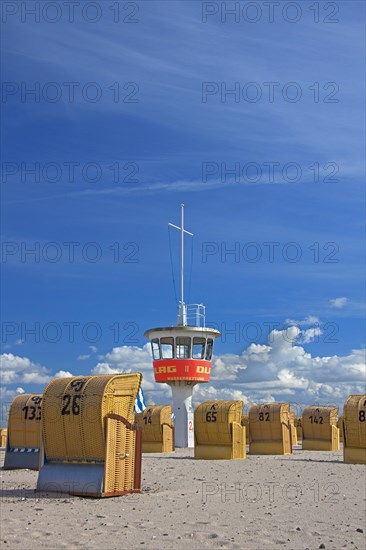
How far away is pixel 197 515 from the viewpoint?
13070mm

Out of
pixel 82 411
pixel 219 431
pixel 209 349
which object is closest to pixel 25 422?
pixel 219 431

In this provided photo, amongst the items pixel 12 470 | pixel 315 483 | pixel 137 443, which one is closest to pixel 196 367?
pixel 12 470

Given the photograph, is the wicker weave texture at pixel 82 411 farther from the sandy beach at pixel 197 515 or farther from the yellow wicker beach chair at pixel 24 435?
the yellow wicker beach chair at pixel 24 435

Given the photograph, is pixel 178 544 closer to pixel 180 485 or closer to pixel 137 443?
pixel 137 443

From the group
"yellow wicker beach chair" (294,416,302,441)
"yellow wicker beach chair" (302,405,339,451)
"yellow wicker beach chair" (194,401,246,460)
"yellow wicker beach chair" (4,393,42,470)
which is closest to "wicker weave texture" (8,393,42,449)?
"yellow wicker beach chair" (4,393,42,470)

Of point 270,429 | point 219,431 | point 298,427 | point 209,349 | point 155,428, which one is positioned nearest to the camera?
point 219,431

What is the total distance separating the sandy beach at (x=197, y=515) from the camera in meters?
10.6

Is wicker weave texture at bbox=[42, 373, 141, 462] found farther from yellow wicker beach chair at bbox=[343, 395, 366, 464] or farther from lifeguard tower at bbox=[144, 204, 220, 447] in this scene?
lifeguard tower at bbox=[144, 204, 220, 447]

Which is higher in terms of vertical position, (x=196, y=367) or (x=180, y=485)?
(x=196, y=367)

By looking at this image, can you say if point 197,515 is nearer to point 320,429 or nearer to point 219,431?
point 219,431

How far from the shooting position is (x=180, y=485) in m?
18.4

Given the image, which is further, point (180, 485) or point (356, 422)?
point (356, 422)

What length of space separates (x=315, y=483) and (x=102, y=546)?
36.4 feet

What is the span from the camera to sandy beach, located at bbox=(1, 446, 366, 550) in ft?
34.7
